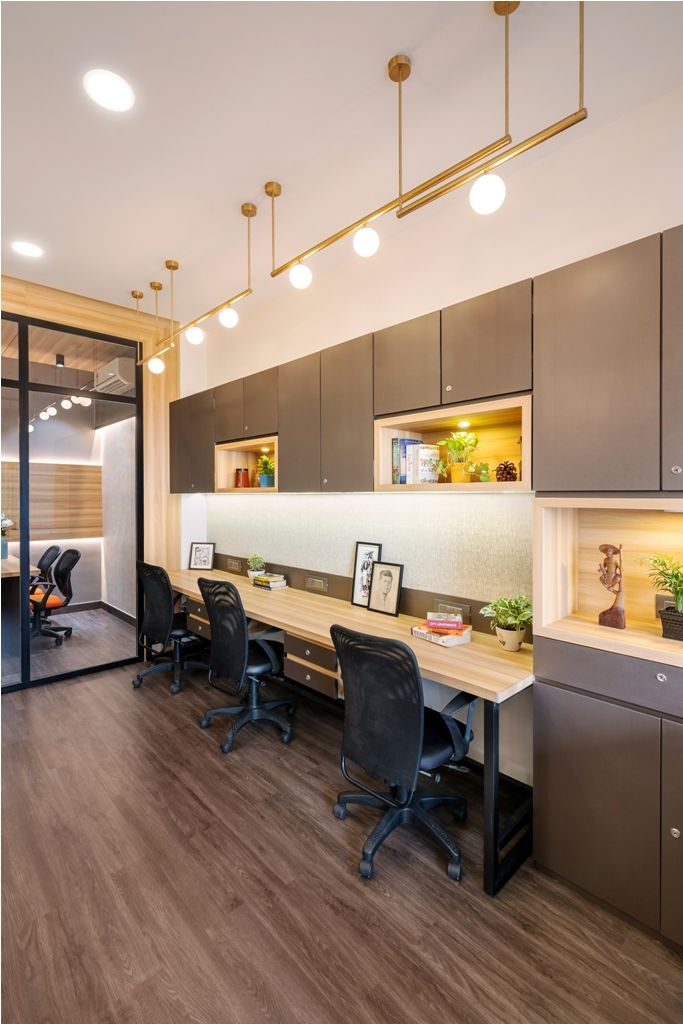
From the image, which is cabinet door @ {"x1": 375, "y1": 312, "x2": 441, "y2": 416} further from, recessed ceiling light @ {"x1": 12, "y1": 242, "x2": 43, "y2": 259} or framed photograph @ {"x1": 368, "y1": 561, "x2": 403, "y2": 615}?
recessed ceiling light @ {"x1": 12, "y1": 242, "x2": 43, "y2": 259}

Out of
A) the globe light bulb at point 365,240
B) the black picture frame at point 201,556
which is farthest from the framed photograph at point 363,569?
the black picture frame at point 201,556

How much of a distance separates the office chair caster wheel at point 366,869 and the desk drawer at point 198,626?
1944mm

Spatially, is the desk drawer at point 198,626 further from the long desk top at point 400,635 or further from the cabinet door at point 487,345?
the cabinet door at point 487,345

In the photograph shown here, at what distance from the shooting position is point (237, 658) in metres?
3.02

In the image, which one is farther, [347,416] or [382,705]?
[347,416]

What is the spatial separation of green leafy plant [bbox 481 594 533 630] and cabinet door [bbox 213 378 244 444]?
8.00 feet

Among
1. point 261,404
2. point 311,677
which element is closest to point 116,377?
point 261,404

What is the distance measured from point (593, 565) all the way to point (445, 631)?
0.78 meters

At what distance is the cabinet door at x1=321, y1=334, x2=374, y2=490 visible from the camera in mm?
2787

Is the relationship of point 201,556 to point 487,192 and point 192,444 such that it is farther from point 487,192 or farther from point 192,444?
point 487,192

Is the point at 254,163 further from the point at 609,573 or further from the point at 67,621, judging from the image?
the point at 67,621

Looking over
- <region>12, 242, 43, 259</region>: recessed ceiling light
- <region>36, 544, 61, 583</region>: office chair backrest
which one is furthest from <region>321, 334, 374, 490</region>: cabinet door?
<region>36, 544, 61, 583</region>: office chair backrest

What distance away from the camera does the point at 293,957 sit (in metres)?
1.66

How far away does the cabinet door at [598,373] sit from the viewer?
5.50 feet
